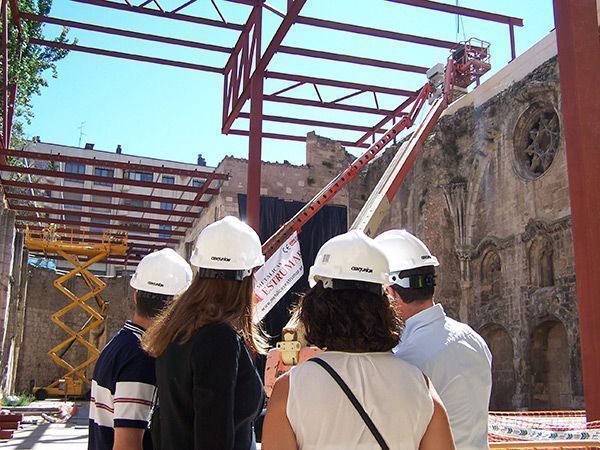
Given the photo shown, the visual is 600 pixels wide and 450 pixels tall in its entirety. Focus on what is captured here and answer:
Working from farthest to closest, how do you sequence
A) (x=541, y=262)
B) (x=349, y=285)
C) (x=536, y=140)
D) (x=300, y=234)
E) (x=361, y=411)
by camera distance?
(x=300, y=234)
(x=536, y=140)
(x=541, y=262)
(x=349, y=285)
(x=361, y=411)

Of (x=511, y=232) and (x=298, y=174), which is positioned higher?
(x=298, y=174)

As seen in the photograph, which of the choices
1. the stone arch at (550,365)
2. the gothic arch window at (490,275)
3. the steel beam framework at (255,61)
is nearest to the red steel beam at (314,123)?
the steel beam framework at (255,61)

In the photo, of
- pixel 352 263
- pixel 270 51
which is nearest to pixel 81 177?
pixel 270 51

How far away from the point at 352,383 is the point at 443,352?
0.67m

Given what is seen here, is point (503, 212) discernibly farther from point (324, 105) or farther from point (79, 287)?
point (79, 287)

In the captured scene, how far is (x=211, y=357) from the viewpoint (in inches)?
86.1

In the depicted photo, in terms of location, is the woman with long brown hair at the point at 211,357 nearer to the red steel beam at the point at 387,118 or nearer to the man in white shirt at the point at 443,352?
the man in white shirt at the point at 443,352

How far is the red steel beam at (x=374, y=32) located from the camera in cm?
1093

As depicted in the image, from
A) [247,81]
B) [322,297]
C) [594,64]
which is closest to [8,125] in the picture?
[247,81]

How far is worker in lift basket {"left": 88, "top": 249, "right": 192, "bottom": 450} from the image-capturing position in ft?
8.22

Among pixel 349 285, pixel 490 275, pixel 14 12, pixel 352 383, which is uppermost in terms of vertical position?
pixel 14 12

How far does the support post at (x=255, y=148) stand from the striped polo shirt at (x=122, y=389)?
8289 mm

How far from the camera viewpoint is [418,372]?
80.4 inches

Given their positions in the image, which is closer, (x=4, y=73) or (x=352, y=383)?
(x=352, y=383)
